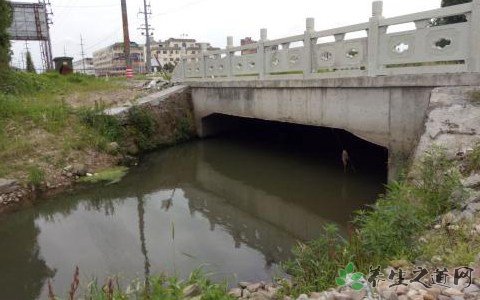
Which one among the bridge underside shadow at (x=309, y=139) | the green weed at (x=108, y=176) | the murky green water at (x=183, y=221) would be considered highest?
the bridge underside shadow at (x=309, y=139)

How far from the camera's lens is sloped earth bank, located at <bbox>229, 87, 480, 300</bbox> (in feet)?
8.98

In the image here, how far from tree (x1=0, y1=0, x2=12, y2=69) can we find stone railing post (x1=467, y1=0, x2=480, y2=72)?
12.7m

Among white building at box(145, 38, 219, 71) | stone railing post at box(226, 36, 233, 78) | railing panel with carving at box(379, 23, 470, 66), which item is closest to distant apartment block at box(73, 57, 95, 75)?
white building at box(145, 38, 219, 71)

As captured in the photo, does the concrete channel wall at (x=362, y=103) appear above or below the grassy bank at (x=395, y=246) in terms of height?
above

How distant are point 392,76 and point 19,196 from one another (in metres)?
7.14

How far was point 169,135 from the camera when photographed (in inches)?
497

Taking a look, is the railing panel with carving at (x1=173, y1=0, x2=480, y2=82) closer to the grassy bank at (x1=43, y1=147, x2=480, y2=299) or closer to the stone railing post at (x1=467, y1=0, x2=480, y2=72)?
the stone railing post at (x1=467, y1=0, x2=480, y2=72)

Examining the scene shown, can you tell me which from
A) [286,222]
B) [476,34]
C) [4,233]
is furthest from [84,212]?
[476,34]

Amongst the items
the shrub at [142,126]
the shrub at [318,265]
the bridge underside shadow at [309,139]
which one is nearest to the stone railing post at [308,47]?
the bridge underside shadow at [309,139]

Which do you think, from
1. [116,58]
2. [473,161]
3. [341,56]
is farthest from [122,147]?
[116,58]

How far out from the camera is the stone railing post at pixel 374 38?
6.65 meters

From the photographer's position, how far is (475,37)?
5.64 meters

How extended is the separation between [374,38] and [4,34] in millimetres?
11557

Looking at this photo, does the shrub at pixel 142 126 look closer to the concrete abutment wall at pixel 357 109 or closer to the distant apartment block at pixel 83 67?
the concrete abutment wall at pixel 357 109
